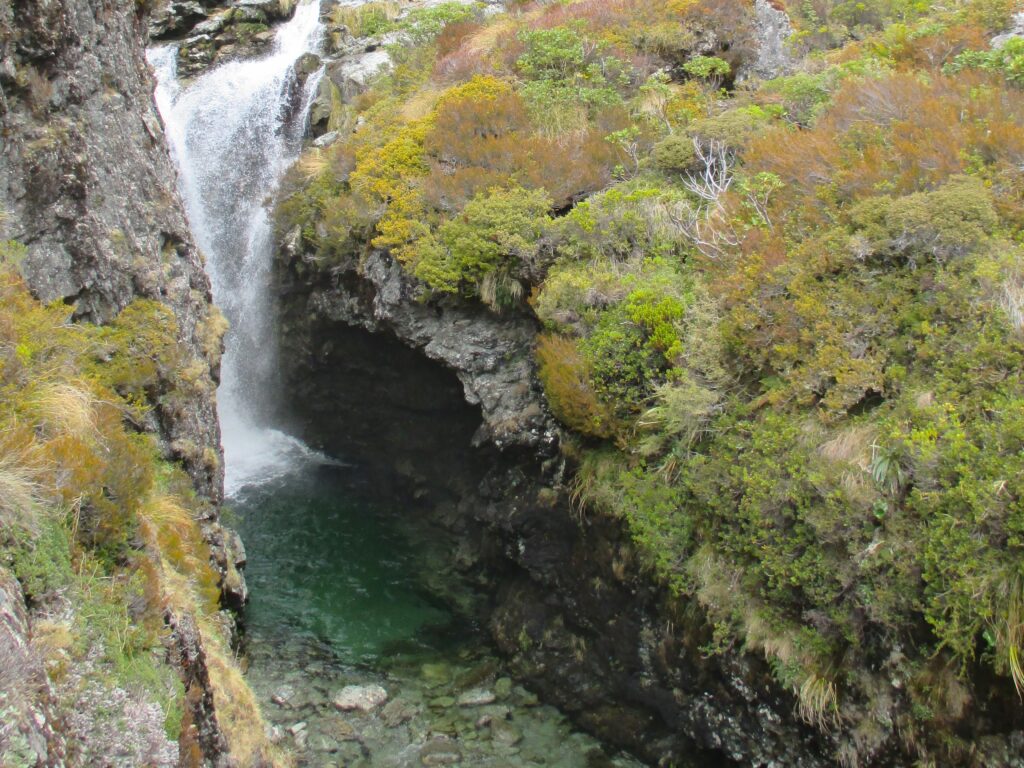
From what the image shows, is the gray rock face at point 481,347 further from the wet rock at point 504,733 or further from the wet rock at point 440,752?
the wet rock at point 440,752

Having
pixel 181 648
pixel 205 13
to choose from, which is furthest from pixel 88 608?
pixel 205 13

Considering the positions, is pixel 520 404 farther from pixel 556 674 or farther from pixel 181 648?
pixel 181 648

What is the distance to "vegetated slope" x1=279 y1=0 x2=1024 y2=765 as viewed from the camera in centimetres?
671

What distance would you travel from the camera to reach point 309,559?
13812 millimetres

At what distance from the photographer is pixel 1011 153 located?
837 cm

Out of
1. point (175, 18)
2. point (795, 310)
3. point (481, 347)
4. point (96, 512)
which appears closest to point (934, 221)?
point (795, 310)

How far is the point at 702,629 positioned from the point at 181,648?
5.27 m

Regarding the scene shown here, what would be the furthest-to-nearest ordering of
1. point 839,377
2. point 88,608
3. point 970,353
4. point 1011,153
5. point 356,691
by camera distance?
point 356,691
point 1011,153
point 839,377
point 970,353
point 88,608

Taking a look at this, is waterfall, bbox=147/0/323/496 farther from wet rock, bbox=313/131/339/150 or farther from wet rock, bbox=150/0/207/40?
wet rock, bbox=150/0/207/40

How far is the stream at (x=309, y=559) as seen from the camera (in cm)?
977

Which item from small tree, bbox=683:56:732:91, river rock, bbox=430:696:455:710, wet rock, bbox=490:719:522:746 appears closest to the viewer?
wet rock, bbox=490:719:522:746

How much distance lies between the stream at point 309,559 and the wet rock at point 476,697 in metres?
0.02

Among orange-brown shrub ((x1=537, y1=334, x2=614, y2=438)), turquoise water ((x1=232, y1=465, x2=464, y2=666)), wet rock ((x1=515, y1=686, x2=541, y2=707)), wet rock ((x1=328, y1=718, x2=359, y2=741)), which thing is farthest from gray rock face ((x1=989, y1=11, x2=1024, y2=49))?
wet rock ((x1=328, y1=718, x2=359, y2=741))

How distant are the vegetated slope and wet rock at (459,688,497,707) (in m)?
2.89
